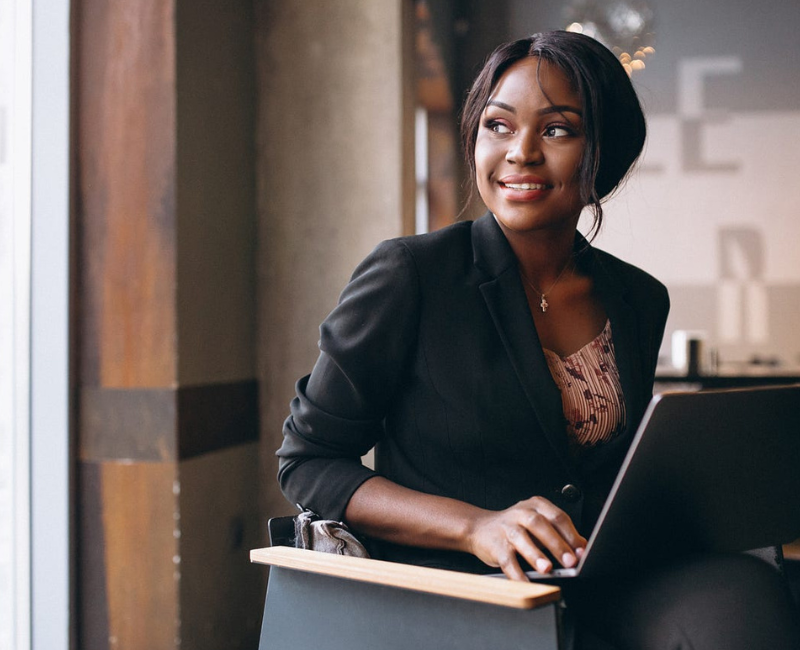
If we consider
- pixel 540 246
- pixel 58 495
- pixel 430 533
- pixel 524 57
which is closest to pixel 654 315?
pixel 540 246

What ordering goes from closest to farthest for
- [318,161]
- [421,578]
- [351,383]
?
[421,578]
[351,383]
[318,161]

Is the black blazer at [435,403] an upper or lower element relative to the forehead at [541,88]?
lower

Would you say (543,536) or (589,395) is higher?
(589,395)

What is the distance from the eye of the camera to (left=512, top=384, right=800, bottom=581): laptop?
33.1 inches

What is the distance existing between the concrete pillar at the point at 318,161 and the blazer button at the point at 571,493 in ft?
4.89

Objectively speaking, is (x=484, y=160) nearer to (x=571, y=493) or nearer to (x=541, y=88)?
(x=541, y=88)

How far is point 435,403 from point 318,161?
157 centimetres

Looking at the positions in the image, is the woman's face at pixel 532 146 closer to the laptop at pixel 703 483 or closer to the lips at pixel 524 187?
the lips at pixel 524 187

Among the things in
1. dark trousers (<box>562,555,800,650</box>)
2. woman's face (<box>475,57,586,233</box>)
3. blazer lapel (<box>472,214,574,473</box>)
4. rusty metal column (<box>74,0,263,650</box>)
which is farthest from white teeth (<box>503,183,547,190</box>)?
rusty metal column (<box>74,0,263,650</box>)

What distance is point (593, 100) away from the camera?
1211 millimetres

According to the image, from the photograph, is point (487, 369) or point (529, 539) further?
point (487, 369)

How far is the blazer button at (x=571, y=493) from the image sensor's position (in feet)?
3.79

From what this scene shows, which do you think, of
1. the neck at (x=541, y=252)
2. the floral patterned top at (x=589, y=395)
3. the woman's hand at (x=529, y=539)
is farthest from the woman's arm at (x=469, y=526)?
the neck at (x=541, y=252)

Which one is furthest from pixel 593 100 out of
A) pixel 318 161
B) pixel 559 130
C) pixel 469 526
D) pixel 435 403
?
pixel 318 161
